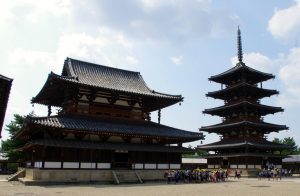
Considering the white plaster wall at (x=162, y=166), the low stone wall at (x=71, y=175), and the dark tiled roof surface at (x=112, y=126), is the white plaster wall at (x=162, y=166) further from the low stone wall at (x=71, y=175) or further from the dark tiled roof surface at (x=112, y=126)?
the dark tiled roof surface at (x=112, y=126)

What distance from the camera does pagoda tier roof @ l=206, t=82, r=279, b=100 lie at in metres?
59.6

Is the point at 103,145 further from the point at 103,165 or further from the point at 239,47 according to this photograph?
the point at 239,47

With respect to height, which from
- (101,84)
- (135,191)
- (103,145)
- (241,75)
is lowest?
(135,191)

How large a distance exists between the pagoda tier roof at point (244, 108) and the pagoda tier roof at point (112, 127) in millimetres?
21331

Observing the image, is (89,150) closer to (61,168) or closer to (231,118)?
(61,168)

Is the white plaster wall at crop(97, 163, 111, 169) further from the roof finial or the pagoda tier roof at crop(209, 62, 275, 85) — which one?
the roof finial

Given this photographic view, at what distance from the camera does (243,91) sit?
197 feet

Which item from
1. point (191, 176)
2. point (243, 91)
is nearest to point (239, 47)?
point (243, 91)

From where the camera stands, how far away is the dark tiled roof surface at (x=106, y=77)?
37.6m

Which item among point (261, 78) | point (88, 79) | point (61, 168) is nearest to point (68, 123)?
point (61, 168)

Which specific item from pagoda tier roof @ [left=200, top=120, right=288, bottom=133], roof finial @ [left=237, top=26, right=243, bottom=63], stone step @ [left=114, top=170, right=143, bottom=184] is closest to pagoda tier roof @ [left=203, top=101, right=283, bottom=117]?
pagoda tier roof @ [left=200, top=120, right=288, bottom=133]

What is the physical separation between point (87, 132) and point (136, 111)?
8206 millimetres

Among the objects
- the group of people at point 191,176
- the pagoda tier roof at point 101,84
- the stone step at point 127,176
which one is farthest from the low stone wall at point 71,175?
the pagoda tier roof at point 101,84

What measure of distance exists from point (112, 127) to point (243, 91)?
32825 millimetres
